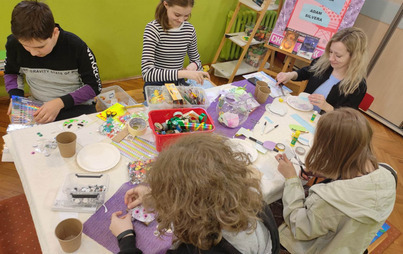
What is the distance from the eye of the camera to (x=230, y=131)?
5.30 ft

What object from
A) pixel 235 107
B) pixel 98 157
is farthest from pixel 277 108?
pixel 98 157

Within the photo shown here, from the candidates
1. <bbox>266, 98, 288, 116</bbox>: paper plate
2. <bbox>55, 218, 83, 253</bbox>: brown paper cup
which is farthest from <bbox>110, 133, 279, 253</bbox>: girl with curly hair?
<bbox>266, 98, 288, 116</bbox>: paper plate

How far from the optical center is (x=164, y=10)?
187 cm

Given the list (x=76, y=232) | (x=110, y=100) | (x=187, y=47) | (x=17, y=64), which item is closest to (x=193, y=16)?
(x=187, y=47)

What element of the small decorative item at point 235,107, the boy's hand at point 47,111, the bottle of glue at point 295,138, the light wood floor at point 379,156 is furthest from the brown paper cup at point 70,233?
the light wood floor at point 379,156

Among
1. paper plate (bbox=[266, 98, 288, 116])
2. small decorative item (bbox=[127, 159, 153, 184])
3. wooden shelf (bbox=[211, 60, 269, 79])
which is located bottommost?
wooden shelf (bbox=[211, 60, 269, 79])

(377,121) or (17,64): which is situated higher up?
(17,64)

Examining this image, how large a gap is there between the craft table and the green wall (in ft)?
5.01

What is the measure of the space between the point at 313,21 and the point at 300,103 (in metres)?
1.34

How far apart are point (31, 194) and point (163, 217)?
0.65m

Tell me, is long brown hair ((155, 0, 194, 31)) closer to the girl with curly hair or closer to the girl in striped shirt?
the girl in striped shirt

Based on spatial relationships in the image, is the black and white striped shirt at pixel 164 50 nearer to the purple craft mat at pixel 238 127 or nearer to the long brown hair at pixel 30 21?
the purple craft mat at pixel 238 127

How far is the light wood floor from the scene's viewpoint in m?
2.00

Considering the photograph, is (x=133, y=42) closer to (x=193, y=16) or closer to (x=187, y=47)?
(x=193, y=16)
